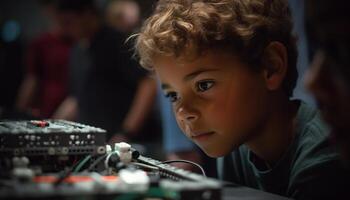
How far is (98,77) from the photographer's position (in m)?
3.10

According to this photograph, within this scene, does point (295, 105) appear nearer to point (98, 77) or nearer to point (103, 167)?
point (103, 167)

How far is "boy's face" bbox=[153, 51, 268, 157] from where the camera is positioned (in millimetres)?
1316

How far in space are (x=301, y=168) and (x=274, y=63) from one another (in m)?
0.28

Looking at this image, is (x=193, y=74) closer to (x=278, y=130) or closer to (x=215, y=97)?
(x=215, y=97)

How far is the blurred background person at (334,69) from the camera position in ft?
2.71

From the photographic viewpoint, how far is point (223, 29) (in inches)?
53.2

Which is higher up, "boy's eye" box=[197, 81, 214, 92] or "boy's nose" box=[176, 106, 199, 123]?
"boy's eye" box=[197, 81, 214, 92]

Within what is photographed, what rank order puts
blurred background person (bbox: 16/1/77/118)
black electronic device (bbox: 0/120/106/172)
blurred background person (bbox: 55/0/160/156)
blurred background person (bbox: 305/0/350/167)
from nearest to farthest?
blurred background person (bbox: 305/0/350/167) → black electronic device (bbox: 0/120/106/172) → blurred background person (bbox: 55/0/160/156) → blurred background person (bbox: 16/1/77/118)

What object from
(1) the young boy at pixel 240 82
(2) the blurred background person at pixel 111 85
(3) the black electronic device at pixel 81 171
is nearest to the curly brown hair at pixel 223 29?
(1) the young boy at pixel 240 82

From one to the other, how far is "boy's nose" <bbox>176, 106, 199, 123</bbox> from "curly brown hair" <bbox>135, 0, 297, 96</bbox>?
0.39ft

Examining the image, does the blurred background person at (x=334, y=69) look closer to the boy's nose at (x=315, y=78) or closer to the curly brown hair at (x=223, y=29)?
the boy's nose at (x=315, y=78)

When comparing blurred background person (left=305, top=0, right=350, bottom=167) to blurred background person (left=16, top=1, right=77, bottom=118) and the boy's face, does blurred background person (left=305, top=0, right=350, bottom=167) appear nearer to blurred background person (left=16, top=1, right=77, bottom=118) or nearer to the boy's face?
the boy's face

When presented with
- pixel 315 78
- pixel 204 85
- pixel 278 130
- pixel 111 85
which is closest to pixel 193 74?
pixel 204 85

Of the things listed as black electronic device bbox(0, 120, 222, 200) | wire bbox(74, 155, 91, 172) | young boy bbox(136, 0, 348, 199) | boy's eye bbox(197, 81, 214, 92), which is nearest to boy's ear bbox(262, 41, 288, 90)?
young boy bbox(136, 0, 348, 199)
